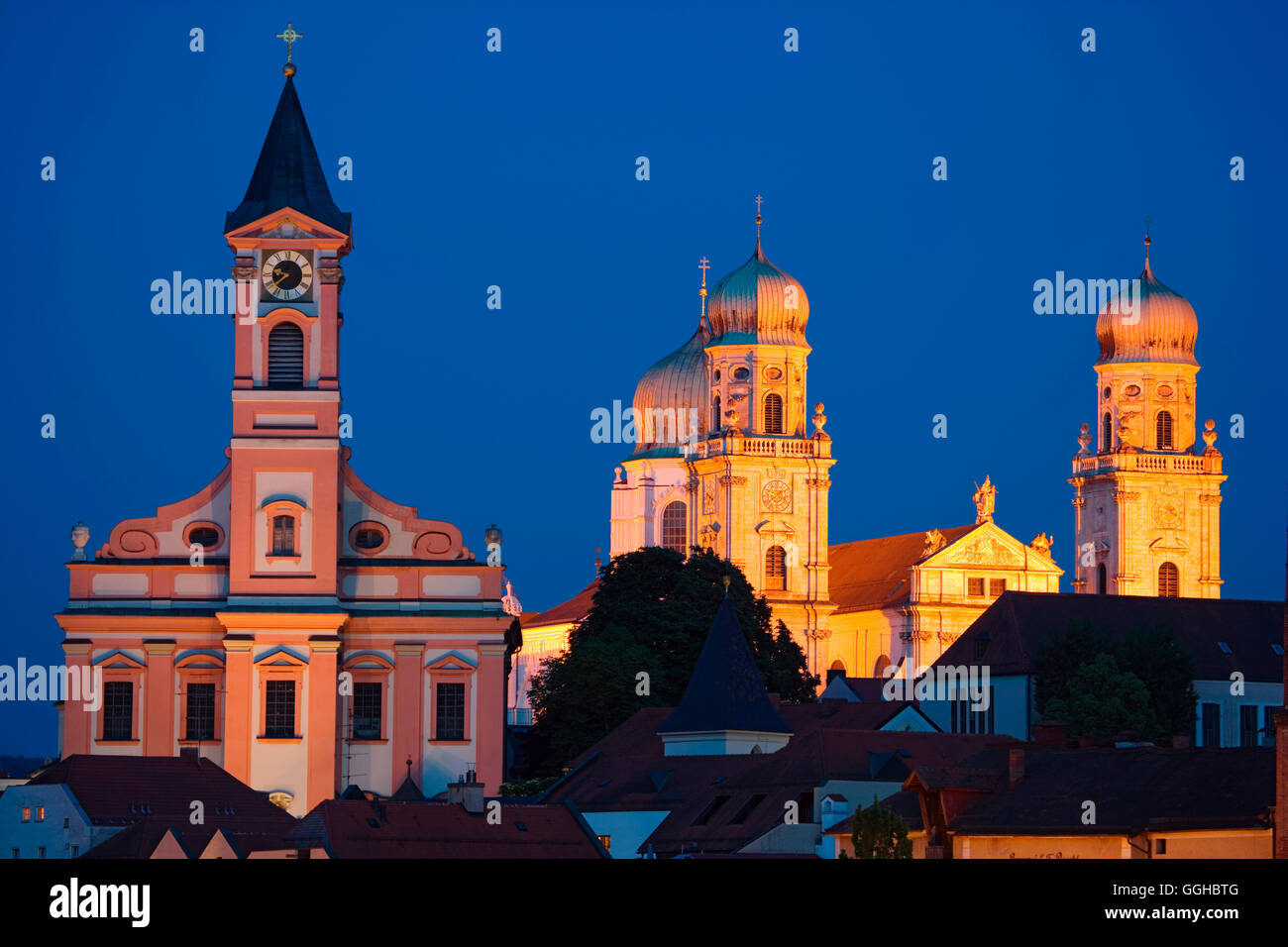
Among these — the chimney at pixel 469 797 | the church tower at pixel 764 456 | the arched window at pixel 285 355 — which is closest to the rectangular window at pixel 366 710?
the arched window at pixel 285 355

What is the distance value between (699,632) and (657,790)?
63.5 ft

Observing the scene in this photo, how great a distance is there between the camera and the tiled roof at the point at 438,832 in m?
58.8

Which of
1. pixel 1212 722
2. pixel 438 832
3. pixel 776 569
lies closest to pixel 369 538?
pixel 438 832

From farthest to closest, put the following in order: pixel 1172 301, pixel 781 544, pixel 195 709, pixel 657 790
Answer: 1. pixel 1172 301
2. pixel 781 544
3. pixel 195 709
4. pixel 657 790

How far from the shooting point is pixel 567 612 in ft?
544

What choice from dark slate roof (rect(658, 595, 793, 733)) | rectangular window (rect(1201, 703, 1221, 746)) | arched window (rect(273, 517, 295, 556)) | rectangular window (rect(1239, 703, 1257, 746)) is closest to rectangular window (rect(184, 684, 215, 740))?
arched window (rect(273, 517, 295, 556))

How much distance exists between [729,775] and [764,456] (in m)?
60.9

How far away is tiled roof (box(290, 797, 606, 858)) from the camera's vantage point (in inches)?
2314

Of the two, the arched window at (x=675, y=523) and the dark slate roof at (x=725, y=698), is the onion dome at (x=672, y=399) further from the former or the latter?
the dark slate roof at (x=725, y=698)

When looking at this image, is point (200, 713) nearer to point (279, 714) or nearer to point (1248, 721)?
point (279, 714)
